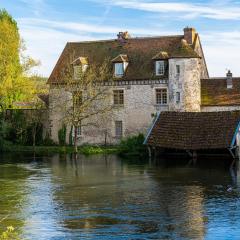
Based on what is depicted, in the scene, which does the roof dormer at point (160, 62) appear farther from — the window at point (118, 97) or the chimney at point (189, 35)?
the window at point (118, 97)

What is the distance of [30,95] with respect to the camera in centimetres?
5909

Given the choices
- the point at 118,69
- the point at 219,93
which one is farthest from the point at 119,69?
the point at 219,93

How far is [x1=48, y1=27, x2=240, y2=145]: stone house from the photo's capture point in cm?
5506

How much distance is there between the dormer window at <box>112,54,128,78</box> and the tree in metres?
0.81

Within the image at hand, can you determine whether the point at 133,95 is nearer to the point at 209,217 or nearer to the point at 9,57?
the point at 9,57

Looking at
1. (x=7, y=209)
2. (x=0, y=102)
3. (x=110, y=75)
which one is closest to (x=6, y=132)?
(x=0, y=102)

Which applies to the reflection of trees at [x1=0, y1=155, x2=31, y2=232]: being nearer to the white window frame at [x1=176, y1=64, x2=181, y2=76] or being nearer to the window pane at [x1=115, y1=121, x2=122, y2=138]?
the window pane at [x1=115, y1=121, x2=122, y2=138]

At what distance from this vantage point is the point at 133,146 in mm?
53406

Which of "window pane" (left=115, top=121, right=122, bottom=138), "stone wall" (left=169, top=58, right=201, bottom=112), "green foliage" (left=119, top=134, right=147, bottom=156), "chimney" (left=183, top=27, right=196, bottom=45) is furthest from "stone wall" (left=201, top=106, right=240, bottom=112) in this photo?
"window pane" (left=115, top=121, right=122, bottom=138)

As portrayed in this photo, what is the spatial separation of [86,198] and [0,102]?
32.1 metres

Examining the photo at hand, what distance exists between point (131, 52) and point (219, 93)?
33.4 feet

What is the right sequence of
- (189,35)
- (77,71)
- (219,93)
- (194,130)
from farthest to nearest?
(77,71), (189,35), (219,93), (194,130)

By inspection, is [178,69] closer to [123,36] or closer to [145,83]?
[145,83]

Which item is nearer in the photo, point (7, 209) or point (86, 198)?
point (7, 209)
